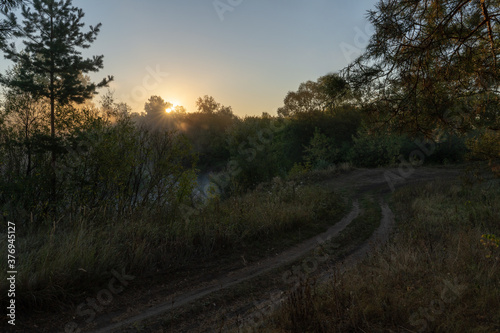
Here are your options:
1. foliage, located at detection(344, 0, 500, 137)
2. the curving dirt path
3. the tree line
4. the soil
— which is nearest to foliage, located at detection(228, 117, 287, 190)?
the curving dirt path

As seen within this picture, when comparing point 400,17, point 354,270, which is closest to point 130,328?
point 354,270

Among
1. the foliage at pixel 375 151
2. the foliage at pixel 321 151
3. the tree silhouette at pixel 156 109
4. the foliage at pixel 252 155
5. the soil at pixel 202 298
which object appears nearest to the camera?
the soil at pixel 202 298

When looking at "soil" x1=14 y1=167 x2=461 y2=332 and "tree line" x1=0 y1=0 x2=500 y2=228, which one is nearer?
"soil" x1=14 y1=167 x2=461 y2=332

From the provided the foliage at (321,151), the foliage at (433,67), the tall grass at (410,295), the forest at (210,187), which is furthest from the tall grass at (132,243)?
the foliage at (321,151)

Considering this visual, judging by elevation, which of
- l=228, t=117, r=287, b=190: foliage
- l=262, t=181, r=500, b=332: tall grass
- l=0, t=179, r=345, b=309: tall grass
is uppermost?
l=228, t=117, r=287, b=190: foliage

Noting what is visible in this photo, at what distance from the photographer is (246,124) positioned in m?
25.2

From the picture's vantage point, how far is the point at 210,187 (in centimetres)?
1041

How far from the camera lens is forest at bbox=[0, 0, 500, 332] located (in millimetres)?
4668

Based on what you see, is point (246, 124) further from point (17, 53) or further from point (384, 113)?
point (384, 113)

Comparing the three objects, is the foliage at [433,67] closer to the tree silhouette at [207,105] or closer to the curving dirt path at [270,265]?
the curving dirt path at [270,265]

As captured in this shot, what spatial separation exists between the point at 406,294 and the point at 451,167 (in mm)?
25756

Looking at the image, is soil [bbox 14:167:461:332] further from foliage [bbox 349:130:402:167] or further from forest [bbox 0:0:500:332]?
foliage [bbox 349:130:402:167]

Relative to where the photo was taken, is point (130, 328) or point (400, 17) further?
point (400, 17)

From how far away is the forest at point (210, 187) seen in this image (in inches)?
184
